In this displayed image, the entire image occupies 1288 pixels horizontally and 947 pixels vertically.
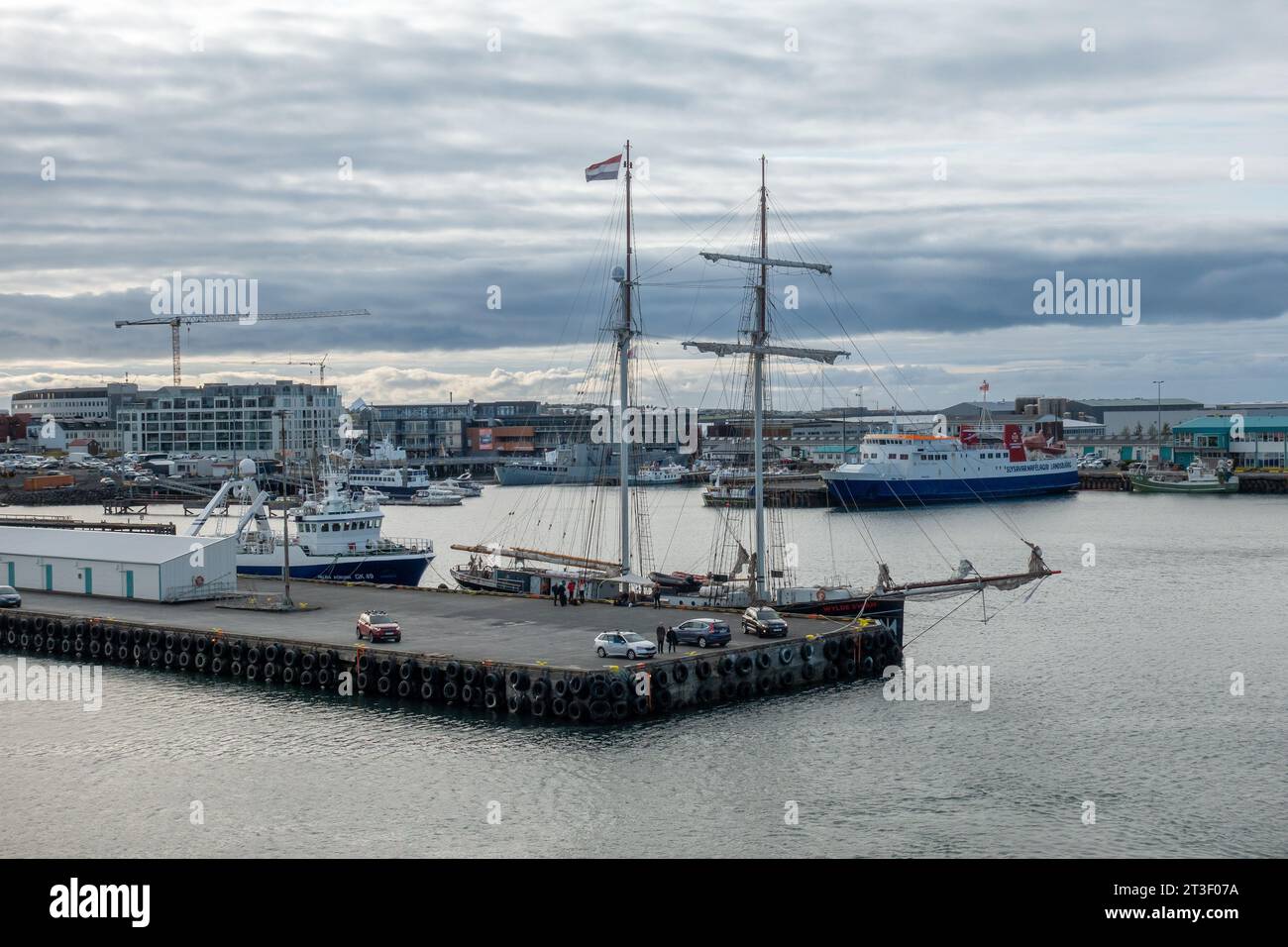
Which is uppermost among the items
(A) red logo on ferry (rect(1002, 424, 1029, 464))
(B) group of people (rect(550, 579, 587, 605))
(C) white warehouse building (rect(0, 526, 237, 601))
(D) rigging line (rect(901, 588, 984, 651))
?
(A) red logo on ferry (rect(1002, 424, 1029, 464))

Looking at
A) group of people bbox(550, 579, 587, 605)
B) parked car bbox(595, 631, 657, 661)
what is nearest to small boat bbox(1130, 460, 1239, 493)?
group of people bbox(550, 579, 587, 605)

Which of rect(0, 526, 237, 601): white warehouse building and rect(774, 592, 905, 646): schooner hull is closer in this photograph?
rect(774, 592, 905, 646): schooner hull

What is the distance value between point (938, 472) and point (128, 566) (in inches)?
4149

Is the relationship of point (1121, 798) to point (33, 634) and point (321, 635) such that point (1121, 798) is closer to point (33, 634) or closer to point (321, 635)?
point (321, 635)

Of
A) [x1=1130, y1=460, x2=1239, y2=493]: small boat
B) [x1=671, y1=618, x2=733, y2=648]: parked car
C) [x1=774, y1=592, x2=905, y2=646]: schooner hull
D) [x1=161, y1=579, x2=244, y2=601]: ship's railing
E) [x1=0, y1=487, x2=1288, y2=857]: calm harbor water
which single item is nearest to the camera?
[x1=0, y1=487, x2=1288, y2=857]: calm harbor water

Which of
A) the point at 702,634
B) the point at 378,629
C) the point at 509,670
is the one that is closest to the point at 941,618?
the point at 702,634

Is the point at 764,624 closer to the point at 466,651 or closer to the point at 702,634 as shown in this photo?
the point at 702,634

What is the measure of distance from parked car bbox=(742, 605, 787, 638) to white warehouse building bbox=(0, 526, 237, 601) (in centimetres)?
2444

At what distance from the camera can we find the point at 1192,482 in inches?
6609

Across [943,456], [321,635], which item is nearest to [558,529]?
[943,456]

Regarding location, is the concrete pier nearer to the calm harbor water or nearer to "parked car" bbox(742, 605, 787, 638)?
"parked car" bbox(742, 605, 787, 638)

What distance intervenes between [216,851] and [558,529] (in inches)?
3741

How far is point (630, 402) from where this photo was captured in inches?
2479

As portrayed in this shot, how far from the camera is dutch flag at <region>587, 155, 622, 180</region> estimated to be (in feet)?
187
